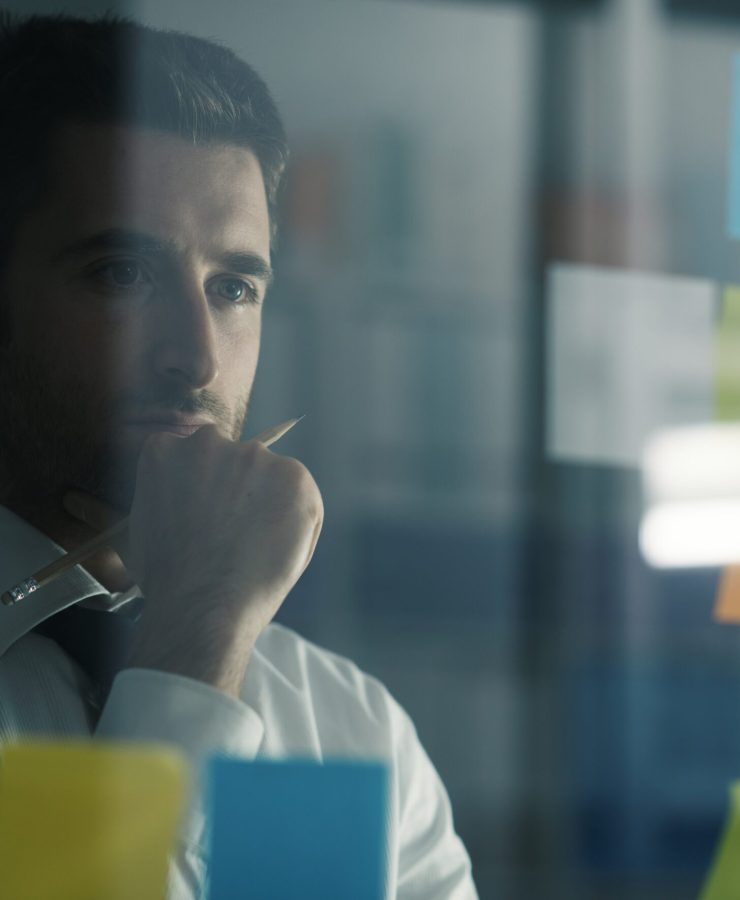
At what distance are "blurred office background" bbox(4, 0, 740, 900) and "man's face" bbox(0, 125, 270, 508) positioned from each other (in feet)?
0.16

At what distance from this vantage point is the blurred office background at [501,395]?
688 millimetres

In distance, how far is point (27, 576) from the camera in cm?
66

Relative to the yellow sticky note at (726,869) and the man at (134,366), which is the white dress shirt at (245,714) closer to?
the man at (134,366)

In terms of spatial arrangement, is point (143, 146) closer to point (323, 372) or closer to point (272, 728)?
point (323, 372)

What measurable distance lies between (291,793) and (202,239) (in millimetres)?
310

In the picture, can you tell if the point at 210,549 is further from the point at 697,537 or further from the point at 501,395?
the point at 697,537

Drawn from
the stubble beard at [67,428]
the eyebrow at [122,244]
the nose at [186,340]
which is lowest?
the stubble beard at [67,428]

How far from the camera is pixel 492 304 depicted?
0.75m

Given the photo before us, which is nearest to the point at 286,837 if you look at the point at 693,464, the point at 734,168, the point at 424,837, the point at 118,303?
Answer: the point at 424,837

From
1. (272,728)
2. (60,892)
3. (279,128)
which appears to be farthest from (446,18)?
(60,892)

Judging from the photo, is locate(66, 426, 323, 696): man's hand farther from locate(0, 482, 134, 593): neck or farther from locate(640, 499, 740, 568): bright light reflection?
locate(640, 499, 740, 568): bright light reflection

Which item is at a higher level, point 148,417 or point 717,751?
point 148,417

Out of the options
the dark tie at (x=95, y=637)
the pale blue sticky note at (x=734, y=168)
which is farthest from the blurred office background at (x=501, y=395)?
the dark tie at (x=95, y=637)

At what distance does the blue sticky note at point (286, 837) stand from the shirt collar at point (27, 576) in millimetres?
144
